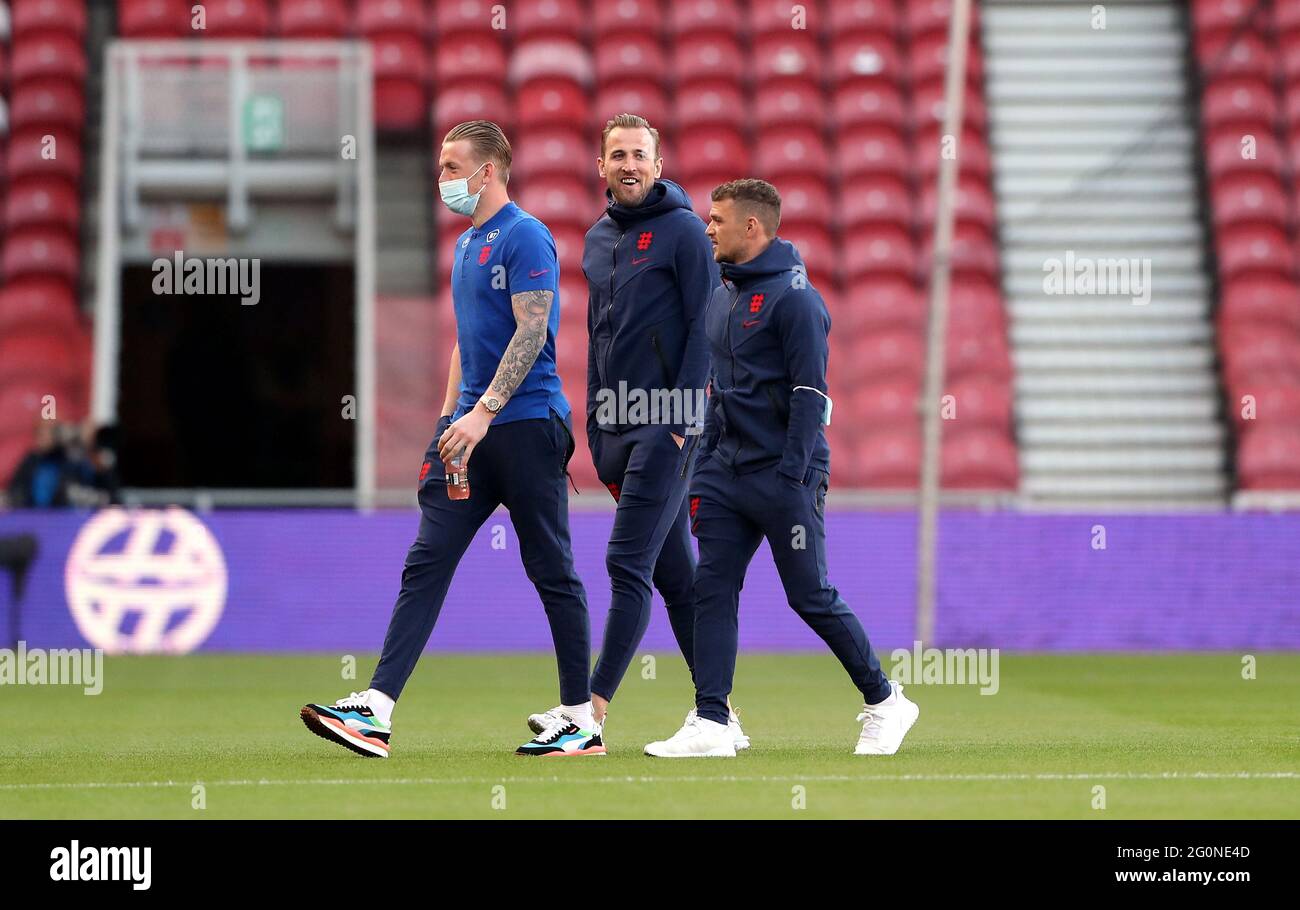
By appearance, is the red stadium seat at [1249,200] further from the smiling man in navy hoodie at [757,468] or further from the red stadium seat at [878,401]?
the smiling man in navy hoodie at [757,468]

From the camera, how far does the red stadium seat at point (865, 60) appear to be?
704 inches

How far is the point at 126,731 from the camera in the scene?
8164 millimetres

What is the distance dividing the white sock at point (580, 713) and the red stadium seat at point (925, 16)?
12558 mm

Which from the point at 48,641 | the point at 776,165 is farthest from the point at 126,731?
the point at 776,165

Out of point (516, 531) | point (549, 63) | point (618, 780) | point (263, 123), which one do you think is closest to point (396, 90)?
point (549, 63)

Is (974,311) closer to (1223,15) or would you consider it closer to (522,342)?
(1223,15)

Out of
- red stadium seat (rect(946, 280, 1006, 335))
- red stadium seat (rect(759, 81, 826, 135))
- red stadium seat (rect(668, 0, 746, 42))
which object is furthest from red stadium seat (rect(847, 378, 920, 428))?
red stadium seat (rect(668, 0, 746, 42))

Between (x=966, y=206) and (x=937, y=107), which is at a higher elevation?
(x=937, y=107)

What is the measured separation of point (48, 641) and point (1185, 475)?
7447 mm

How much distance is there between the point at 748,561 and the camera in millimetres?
6719

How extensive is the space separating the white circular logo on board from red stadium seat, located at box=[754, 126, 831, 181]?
20.3ft

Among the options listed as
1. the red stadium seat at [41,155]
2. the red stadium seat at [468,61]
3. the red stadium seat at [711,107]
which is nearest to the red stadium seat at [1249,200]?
the red stadium seat at [711,107]

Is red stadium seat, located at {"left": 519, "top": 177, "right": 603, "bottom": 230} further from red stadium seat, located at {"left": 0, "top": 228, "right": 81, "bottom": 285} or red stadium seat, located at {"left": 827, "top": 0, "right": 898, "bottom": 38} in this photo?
red stadium seat, located at {"left": 0, "top": 228, "right": 81, "bottom": 285}

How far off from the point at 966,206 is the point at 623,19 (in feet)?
11.2
